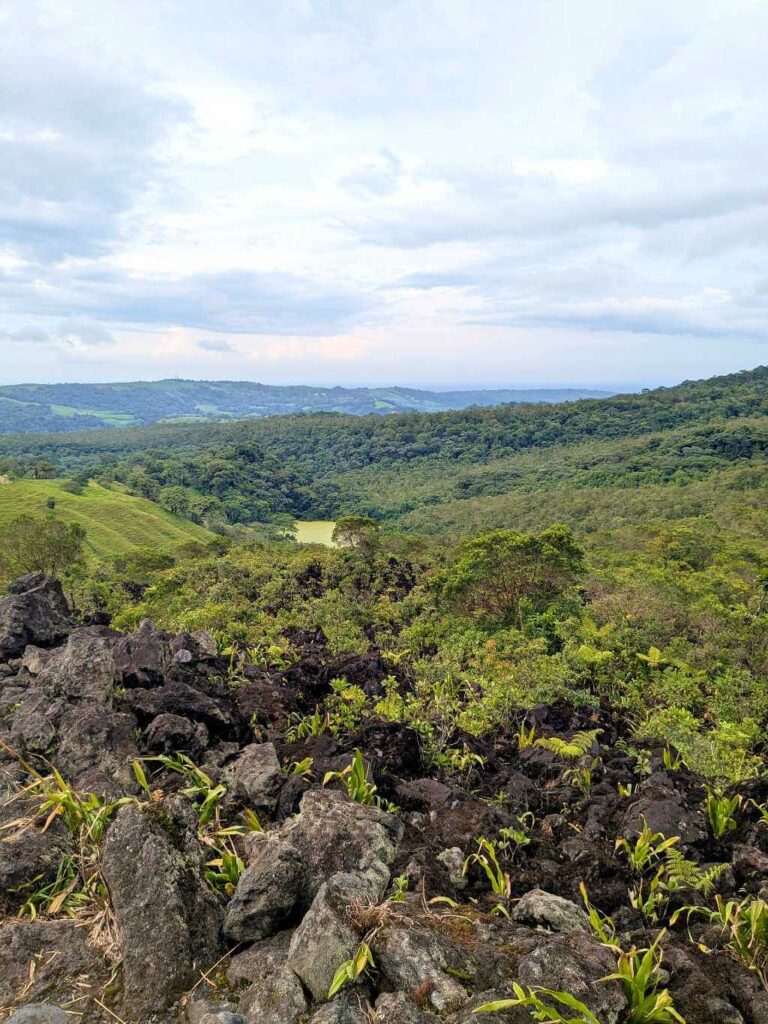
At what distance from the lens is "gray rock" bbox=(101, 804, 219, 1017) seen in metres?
3.94

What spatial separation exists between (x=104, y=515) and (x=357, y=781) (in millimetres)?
83844

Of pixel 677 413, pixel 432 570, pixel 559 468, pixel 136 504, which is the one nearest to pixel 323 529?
pixel 136 504

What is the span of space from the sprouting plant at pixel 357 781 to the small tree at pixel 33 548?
23875 mm

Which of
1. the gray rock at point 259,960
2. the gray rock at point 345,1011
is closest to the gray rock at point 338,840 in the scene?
the gray rock at point 259,960

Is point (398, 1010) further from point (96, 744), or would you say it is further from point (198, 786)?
point (96, 744)

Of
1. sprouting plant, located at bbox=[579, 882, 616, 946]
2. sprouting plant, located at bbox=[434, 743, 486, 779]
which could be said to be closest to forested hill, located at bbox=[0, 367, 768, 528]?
sprouting plant, located at bbox=[434, 743, 486, 779]

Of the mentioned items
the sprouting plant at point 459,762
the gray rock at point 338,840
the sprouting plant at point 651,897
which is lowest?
the sprouting plant at point 459,762

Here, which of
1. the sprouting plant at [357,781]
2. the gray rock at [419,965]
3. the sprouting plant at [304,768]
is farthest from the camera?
the sprouting plant at [304,768]

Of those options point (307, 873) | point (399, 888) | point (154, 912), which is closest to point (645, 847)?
point (399, 888)

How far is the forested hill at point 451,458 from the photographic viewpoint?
9691 centimetres

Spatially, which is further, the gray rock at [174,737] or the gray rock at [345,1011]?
the gray rock at [174,737]

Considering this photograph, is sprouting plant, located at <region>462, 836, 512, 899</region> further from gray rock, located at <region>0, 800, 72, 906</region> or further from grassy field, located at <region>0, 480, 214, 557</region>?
grassy field, located at <region>0, 480, 214, 557</region>

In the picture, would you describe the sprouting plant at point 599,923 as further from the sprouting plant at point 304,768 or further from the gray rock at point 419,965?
the sprouting plant at point 304,768

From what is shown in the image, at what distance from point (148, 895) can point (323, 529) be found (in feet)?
330
